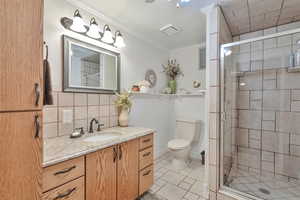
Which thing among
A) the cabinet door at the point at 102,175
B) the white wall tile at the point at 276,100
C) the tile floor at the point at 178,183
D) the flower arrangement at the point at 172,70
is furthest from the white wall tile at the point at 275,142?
the cabinet door at the point at 102,175

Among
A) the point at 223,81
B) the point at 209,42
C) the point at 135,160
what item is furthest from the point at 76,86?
the point at 223,81

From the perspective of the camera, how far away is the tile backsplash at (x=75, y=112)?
143 centimetres

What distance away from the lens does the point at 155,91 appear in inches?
114

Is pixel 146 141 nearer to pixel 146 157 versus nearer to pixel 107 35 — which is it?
pixel 146 157

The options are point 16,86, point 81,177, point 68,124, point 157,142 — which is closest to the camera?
A: point 16,86

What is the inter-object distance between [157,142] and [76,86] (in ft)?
6.07

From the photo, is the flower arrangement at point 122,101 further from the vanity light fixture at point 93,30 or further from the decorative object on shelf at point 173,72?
the decorative object on shelf at point 173,72

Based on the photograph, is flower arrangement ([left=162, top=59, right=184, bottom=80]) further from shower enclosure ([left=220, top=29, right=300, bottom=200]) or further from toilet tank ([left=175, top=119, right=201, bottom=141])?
shower enclosure ([left=220, top=29, right=300, bottom=200])

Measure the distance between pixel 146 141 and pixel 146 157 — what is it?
198 millimetres

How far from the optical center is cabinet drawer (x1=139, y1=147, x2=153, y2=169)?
167 centimetres

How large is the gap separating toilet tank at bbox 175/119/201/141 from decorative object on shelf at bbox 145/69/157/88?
929 millimetres

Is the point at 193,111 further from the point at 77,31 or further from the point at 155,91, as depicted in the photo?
the point at 77,31

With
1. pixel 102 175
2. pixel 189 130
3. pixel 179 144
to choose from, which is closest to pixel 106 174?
pixel 102 175

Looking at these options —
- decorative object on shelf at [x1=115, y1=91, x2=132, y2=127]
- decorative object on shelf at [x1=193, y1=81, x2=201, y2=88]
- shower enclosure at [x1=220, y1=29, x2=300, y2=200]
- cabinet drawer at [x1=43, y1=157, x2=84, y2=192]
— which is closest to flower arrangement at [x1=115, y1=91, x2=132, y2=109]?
decorative object on shelf at [x1=115, y1=91, x2=132, y2=127]
